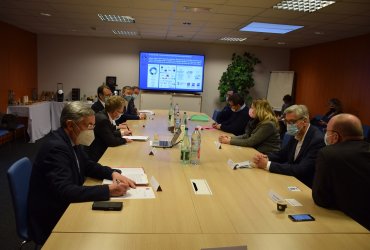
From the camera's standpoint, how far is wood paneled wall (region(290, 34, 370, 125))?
6.64 meters

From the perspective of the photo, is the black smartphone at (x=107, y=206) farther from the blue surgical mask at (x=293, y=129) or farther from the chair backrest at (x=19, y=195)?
the blue surgical mask at (x=293, y=129)

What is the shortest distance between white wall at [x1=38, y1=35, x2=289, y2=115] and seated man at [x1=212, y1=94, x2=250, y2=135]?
16.8 ft

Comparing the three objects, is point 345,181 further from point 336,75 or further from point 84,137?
point 336,75

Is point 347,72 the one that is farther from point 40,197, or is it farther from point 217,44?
point 40,197

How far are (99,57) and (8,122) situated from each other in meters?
4.01

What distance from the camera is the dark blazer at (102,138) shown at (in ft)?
10.8

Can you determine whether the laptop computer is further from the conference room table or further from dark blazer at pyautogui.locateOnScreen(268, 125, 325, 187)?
dark blazer at pyautogui.locateOnScreen(268, 125, 325, 187)

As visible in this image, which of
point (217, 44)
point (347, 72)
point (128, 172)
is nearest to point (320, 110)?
point (347, 72)

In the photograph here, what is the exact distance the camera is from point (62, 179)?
1828 mm

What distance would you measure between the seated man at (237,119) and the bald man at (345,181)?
2785mm

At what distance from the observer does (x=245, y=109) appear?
199 inches

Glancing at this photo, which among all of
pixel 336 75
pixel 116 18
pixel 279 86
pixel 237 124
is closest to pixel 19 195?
pixel 237 124

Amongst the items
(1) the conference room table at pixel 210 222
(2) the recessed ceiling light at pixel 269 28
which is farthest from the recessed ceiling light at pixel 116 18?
(1) the conference room table at pixel 210 222

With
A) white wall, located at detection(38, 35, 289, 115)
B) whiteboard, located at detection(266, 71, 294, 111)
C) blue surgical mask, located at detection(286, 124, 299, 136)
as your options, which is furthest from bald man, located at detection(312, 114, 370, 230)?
white wall, located at detection(38, 35, 289, 115)
